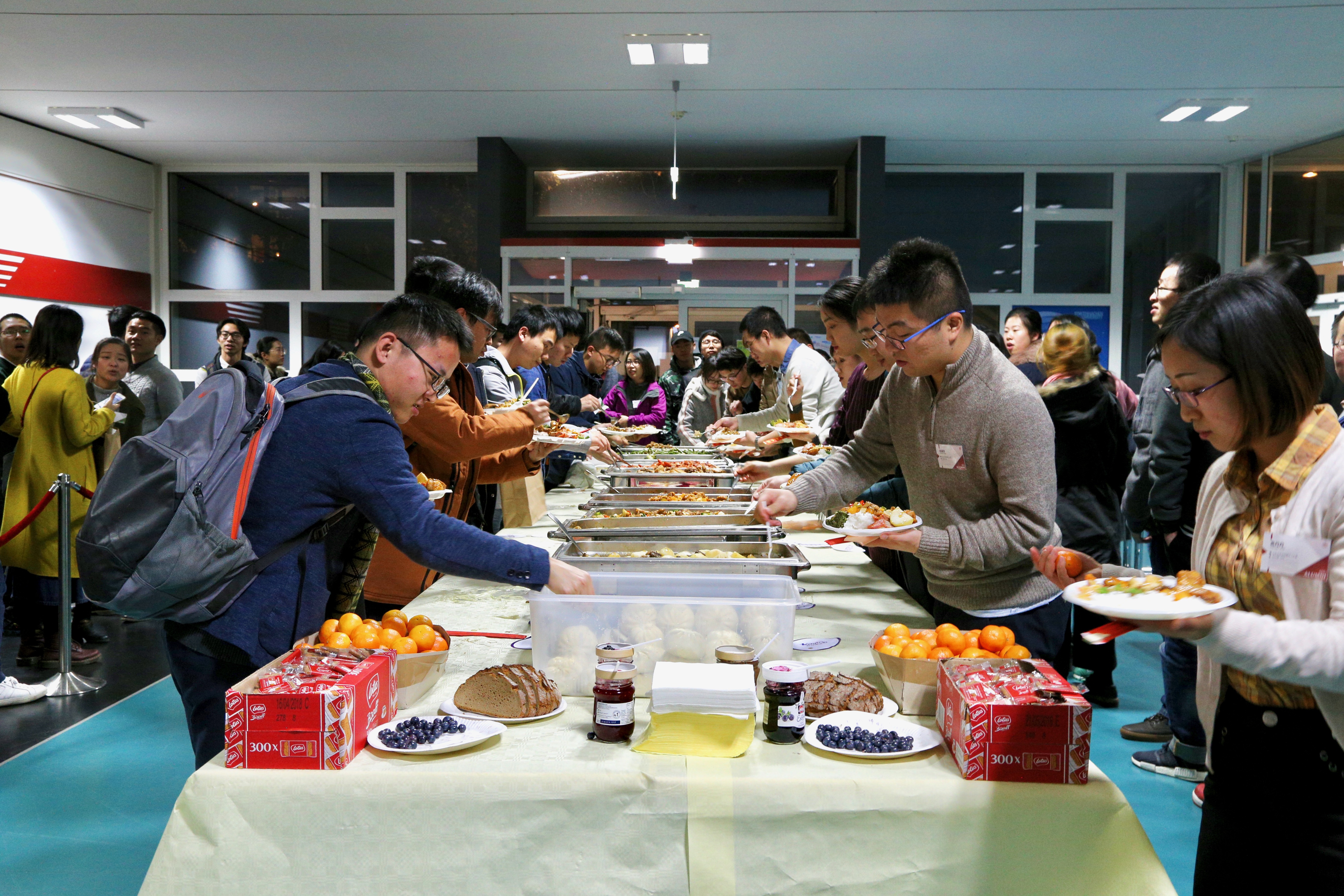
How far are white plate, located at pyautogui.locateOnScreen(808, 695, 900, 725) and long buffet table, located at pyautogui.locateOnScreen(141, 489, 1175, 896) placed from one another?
0.16m

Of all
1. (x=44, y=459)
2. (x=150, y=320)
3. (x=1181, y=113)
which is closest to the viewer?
(x=44, y=459)

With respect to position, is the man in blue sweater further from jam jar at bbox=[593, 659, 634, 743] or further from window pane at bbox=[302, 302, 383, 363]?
window pane at bbox=[302, 302, 383, 363]

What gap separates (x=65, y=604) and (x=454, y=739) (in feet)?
9.58

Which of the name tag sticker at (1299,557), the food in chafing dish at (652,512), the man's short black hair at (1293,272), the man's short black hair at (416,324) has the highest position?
the man's short black hair at (1293,272)

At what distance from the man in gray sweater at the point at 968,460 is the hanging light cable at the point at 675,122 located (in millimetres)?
4853

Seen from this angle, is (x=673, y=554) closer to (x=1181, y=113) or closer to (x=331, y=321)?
(x=1181, y=113)

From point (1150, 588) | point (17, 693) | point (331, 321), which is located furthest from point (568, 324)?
point (331, 321)

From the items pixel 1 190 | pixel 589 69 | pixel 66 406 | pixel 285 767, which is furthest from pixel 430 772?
pixel 1 190

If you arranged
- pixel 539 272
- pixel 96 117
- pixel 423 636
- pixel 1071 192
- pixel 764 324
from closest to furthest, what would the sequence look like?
pixel 423 636, pixel 764 324, pixel 96 117, pixel 539 272, pixel 1071 192

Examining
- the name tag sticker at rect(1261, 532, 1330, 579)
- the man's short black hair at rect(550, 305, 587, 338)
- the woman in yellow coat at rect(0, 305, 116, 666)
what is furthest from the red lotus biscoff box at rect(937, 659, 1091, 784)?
the man's short black hair at rect(550, 305, 587, 338)

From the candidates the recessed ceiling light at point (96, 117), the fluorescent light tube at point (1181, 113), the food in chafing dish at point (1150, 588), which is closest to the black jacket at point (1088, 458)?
the food in chafing dish at point (1150, 588)

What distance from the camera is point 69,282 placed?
8219mm

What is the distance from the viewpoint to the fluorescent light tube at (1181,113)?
22.9 feet

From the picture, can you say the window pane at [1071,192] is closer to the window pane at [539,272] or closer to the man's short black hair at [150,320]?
the window pane at [539,272]
